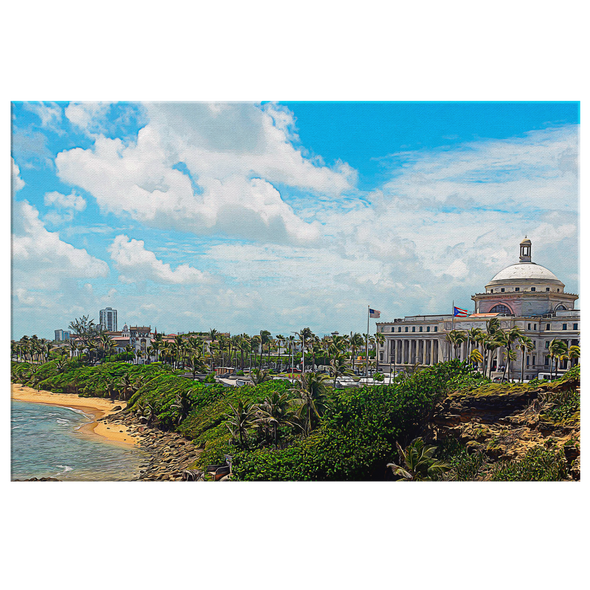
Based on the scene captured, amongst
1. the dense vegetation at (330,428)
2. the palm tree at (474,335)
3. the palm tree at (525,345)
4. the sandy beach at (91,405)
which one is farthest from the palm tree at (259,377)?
the palm tree at (525,345)

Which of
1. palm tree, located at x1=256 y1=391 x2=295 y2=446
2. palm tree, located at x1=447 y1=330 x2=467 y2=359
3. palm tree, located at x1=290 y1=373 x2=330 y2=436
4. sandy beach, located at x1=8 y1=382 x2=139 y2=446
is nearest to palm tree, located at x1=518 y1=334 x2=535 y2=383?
palm tree, located at x1=447 y1=330 x2=467 y2=359

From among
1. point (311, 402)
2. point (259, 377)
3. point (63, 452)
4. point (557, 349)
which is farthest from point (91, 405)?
point (557, 349)

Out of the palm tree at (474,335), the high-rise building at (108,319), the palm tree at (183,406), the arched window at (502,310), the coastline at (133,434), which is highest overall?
the arched window at (502,310)

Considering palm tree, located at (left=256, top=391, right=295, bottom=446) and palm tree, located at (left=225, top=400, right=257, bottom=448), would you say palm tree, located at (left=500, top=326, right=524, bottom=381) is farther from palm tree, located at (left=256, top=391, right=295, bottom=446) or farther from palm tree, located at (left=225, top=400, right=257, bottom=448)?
palm tree, located at (left=225, top=400, right=257, bottom=448)

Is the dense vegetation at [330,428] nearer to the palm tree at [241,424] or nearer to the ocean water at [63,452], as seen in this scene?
the palm tree at [241,424]
